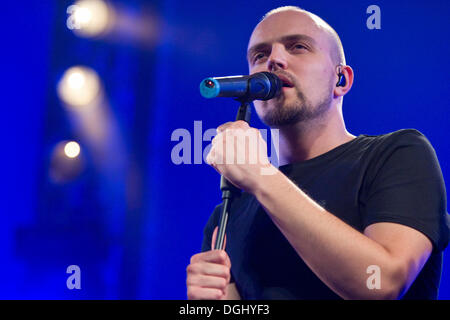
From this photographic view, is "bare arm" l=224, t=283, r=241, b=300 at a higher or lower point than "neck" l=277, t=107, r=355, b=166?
lower

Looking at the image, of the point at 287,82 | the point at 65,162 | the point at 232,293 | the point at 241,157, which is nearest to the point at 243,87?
the point at 241,157

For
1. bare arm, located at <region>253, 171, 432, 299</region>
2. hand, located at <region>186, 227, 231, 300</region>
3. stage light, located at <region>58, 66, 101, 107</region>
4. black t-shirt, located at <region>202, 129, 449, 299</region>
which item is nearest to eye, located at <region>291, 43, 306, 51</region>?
black t-shirt, located at <region>202, 129, 449, 299</region>

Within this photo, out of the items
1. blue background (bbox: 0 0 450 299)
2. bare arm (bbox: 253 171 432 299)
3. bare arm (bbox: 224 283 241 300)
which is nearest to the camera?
bare arm (bbox: 253 171 432 299)

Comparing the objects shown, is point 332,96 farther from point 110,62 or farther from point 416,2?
point 110,62

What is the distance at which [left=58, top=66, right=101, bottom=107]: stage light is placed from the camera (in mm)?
2104

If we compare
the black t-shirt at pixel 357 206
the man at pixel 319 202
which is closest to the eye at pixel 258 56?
the man at pixel 319 202

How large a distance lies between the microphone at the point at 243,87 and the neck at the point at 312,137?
26 cm

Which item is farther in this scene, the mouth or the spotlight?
the spotlight

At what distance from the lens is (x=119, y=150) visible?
2.13m

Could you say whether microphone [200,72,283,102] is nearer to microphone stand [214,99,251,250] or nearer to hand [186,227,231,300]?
microphone stand [214,99,251,250]

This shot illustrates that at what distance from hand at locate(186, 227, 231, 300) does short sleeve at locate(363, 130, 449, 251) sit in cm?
34

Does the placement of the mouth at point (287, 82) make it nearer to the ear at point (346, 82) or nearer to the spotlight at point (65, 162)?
the ear at point (346, 82)

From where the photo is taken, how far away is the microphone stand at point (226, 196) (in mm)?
1085

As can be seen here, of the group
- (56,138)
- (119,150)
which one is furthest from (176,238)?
(56,138)
